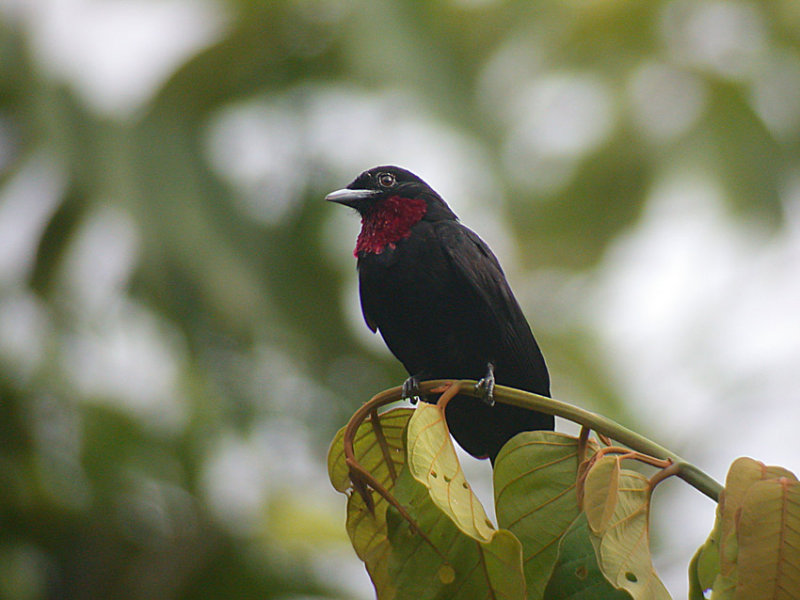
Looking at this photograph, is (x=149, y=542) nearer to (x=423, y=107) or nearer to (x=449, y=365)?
(x=423, y=107)

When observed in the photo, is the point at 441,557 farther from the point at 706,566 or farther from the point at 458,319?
the point at 458,319

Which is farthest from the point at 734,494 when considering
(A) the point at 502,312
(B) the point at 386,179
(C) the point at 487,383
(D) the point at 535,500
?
(B) the point at 386,179

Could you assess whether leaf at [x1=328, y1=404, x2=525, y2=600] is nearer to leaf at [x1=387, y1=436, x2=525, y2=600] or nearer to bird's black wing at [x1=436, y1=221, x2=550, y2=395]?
leaf at [x1=387, y1=436, x2=525, y2=600]

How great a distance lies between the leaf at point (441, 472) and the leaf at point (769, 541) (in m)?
0.36

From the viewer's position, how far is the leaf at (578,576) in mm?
1410

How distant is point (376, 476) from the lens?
1.71m

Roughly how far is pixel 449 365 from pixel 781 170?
21.2 ft

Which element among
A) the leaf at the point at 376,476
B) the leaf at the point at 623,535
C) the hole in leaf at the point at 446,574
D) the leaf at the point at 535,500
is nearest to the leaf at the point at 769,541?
the leaf at the point at 623,535

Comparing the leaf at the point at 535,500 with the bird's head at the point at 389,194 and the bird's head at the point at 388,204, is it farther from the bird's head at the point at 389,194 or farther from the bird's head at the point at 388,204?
the bird's head at the point at 389,194

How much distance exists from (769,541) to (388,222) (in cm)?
184

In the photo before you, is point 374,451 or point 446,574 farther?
point 374,451

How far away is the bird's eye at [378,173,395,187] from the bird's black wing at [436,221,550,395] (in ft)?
1.54

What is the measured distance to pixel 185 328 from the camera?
25.0 feet

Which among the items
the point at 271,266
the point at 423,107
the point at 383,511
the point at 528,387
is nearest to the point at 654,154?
the point at 423,107
